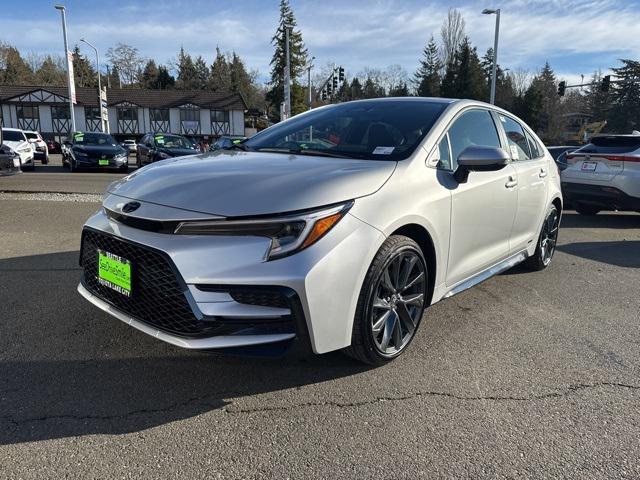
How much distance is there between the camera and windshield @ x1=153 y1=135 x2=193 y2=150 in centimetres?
1766

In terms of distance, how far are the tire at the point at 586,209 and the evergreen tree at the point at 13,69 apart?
83.1 m

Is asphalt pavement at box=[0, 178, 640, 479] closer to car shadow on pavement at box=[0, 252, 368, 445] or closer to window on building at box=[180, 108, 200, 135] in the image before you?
car shadow on pavement at box=[0, 252, 368, 445]

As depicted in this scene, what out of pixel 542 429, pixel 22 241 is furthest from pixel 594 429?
pixel 22 241

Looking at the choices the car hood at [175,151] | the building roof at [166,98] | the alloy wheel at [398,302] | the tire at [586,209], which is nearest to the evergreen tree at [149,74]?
the building roof at [166,98]

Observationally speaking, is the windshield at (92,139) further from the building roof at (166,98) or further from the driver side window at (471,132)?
the building roof at (166,98)

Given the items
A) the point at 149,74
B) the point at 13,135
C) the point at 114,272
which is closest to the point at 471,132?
the point at 114,272

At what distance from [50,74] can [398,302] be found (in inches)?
3626

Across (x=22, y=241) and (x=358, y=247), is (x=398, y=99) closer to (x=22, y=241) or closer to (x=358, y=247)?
(x=358, y=247)

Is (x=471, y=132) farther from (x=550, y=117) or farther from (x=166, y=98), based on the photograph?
(x=550, y=117)

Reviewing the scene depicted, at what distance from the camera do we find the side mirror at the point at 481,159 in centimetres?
323

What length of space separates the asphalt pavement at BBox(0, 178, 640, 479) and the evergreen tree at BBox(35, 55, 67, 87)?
87659mm

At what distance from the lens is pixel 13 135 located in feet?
66.5

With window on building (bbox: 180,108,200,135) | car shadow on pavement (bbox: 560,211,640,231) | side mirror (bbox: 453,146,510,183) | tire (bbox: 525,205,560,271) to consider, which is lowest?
car shadow on pavement (bbox: 560,211,640,231)

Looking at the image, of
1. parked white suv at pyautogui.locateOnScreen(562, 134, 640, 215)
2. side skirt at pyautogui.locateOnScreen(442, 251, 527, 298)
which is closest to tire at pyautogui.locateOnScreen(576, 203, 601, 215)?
parked white suv at pyautogui.locateOnScreen(562, 134, 640, 215)
